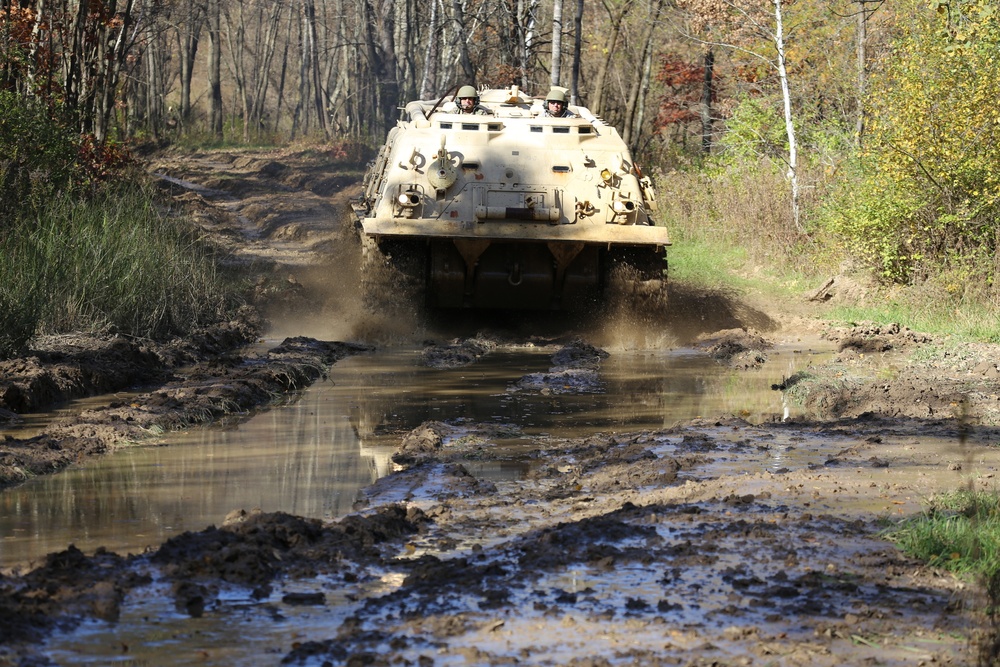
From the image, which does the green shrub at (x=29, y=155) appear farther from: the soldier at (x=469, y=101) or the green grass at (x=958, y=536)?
the green grass at (x=958, y=536)

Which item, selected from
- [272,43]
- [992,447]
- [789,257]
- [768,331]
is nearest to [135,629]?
[992,447]

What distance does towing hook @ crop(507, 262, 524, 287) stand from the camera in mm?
13188

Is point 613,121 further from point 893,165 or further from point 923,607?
point 923,607

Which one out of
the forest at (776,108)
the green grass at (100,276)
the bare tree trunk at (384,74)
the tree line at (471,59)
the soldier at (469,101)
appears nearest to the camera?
the green grass at (100,276)

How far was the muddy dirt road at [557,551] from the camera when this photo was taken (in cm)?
401

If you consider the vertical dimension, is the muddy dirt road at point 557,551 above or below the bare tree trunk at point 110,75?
below

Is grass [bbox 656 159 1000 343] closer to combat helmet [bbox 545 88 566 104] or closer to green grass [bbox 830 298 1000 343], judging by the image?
green grass [bbox 830 298 1000 343]

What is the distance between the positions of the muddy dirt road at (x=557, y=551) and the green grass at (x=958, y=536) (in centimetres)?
9

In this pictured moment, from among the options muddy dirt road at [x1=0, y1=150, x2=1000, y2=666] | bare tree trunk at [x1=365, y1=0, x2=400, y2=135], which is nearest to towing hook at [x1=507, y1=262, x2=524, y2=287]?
muddy dirt road at [x1=0, y1=150, x2=1000, y2=666]

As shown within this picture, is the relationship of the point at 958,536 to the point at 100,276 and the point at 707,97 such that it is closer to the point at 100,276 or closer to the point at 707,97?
the point at 100,276

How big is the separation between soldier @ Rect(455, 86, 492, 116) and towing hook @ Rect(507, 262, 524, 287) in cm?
203

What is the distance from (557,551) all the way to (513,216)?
803cm

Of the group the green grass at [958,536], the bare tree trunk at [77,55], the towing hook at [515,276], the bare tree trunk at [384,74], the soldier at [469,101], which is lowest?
the green grass at [958,536]

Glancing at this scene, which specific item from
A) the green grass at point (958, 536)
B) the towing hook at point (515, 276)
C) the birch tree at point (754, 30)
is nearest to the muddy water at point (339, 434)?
the towing hook at point (515, 276)
